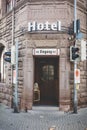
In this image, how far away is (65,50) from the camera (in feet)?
50.2

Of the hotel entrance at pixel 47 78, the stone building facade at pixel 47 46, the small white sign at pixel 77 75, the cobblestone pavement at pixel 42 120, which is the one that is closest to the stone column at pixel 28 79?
the stone building facade at pixel 47 46

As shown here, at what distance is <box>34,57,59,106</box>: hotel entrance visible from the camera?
16.7 metres

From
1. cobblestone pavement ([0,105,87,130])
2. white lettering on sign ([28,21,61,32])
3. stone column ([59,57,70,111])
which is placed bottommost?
cobblestone pavement ([0,105,87,130])

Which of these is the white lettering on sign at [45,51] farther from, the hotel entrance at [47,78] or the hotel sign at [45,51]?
the hotel entrance at [47,78]

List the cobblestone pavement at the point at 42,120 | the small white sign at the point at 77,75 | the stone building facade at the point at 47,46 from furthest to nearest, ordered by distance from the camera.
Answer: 1. the stone building facade at the point at 47,46
2. the small white sign at the point at 77,75
3. the cobblestone pavement at the point at 42,120

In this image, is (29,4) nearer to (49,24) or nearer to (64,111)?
(49,24)

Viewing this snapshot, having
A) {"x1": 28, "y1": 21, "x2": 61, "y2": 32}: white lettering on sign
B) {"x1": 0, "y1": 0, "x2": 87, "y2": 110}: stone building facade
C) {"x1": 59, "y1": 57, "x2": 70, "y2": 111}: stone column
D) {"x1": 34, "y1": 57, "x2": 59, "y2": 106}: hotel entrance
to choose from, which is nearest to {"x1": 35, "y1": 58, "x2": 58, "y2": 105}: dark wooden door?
{"x1": 34, "y1": 57, "x2": 59, "y2": 106}: hotel entrance

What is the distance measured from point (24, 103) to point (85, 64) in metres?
3.84

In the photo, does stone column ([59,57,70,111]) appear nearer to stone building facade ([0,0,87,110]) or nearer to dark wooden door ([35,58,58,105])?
stone building facade ([0,0,87,110])

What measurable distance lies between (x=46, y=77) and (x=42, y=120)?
4134 millimetres

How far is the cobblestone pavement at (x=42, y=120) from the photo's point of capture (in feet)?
38.0

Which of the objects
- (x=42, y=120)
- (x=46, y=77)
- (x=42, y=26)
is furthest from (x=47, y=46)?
(x=42, y=120)

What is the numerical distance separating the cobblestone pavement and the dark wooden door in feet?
5.45

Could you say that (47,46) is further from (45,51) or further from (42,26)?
(42,26)
